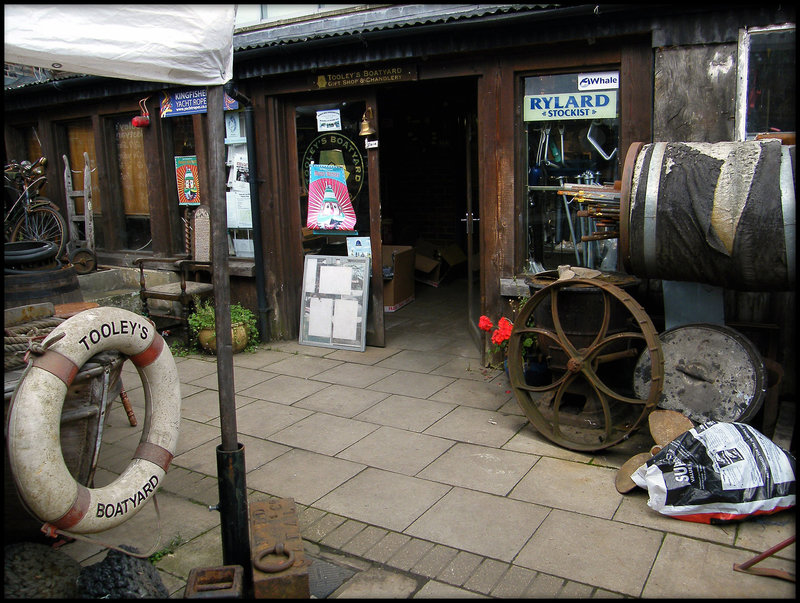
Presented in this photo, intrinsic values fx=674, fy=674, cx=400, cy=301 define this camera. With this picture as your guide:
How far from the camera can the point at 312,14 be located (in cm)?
777

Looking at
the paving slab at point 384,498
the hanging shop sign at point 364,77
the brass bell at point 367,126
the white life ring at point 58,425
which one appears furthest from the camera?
the brass bell at point 367,126

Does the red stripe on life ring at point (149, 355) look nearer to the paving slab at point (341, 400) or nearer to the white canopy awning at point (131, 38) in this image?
the white canopy awning at point (131, 38)

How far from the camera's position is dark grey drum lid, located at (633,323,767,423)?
14.7 ft

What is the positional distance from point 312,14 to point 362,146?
1738 mm

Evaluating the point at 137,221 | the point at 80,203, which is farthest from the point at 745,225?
the point at 80,203

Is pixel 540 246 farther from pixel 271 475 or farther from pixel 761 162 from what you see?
pixel 271 475

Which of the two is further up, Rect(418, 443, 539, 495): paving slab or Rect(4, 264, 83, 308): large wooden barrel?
Rect(4, 264, 83, 308): large wooden barrel

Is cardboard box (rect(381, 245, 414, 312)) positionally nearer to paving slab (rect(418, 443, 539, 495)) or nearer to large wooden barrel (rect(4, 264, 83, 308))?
paving slab (rect(418, 443, 539, 495))

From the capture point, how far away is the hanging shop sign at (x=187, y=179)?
8500 mm

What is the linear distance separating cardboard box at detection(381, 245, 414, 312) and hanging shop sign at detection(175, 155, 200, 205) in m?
2.54

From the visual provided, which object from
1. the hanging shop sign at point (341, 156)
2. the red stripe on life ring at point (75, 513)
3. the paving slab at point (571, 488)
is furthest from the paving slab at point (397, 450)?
the hanging shop sign at point (341, 156)

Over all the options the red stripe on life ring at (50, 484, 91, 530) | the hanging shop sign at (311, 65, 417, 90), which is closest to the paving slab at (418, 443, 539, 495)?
the red stripe on life ring at (50, 484, 91, 530)

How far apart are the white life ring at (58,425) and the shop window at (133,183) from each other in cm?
583

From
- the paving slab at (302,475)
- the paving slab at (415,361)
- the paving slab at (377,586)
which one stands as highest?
the paving slab at (415,361)
